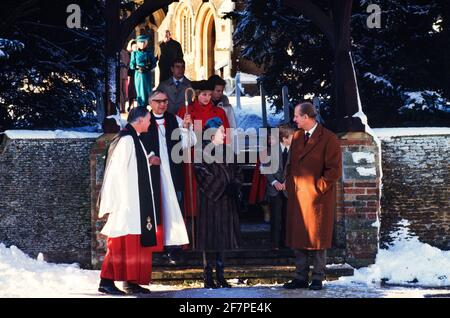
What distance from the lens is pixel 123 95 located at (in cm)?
2541

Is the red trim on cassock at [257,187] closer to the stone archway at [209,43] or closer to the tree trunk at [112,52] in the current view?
the tree trunk at [112,52]

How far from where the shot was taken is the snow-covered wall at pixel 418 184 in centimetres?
1251

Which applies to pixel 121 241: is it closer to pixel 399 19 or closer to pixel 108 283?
pixel 108 283

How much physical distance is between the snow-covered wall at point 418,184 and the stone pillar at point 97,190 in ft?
11.0

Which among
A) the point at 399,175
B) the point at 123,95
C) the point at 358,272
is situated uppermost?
the point at 123,95

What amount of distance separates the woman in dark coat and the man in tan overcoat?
594 millimetres

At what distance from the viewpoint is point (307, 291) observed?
10062 millimetres

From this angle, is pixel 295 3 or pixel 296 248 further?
pixel 295 3

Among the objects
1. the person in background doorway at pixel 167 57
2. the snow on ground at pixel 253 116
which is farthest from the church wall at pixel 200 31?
the person in background doorway at pixel 167 57

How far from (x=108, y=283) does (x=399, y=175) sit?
427cm

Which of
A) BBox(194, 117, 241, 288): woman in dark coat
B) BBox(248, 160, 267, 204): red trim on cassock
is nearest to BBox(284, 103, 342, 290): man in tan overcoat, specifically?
BBox(194, 117, 241, 288): woman in dark coat

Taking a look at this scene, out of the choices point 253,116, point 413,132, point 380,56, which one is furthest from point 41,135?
point 253,116

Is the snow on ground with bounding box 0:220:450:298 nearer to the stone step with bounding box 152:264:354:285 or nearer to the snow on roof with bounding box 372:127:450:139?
the stone step with bounding box 152:264:354:285

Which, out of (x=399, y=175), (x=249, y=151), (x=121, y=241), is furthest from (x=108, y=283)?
(x=249, y=151)
